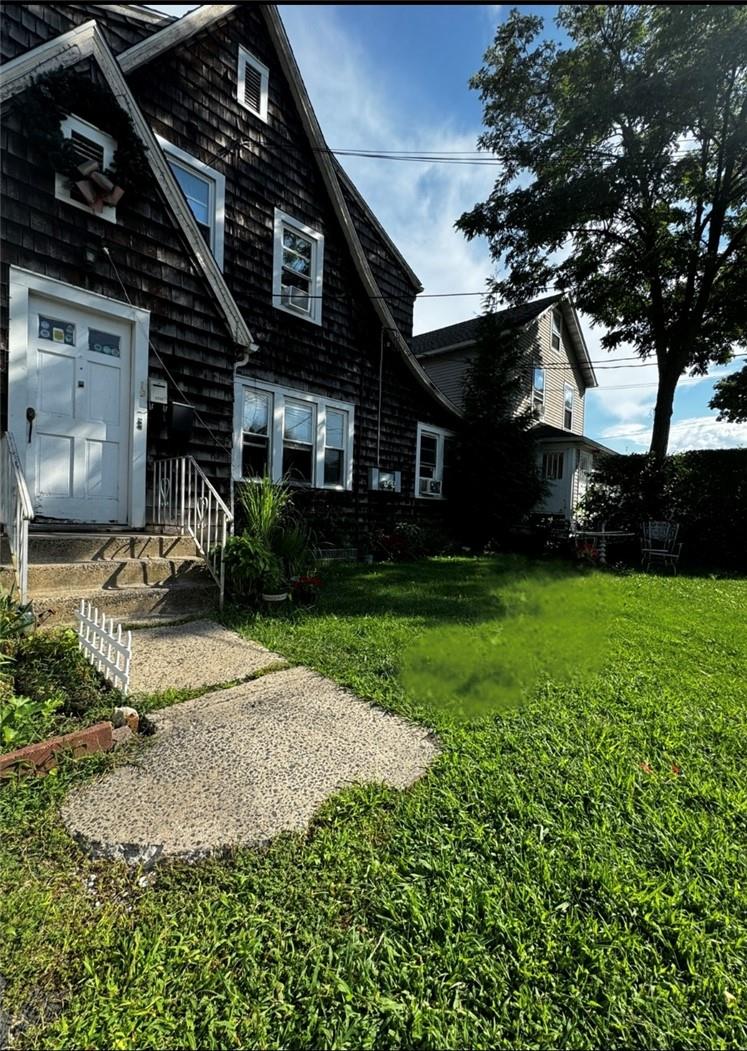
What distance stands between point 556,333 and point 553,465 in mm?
6091

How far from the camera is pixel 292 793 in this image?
2.15 metres

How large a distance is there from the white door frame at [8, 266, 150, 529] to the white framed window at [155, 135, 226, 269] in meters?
2.23

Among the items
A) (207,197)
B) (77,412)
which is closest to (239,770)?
(77,412)

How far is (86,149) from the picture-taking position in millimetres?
5098

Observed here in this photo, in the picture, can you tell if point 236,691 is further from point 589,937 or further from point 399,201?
point 399,201

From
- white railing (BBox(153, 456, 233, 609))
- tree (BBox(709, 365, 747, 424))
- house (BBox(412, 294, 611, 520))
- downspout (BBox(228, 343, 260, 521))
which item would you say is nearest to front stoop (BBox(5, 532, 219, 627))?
white railing (BBox(153, 456, 233, 609))

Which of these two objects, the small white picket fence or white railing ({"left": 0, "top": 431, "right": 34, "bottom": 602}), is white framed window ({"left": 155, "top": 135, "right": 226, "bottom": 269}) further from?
the small white picket fence

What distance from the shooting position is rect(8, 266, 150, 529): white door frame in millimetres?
4723

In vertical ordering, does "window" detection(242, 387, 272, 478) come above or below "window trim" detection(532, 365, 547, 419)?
below

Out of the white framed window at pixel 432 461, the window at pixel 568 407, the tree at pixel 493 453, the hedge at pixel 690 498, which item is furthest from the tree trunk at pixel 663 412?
the window at pixel 568 407

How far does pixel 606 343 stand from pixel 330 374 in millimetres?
11935

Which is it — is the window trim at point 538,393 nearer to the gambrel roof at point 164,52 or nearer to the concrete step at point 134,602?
the gambrel roof at point 164,52

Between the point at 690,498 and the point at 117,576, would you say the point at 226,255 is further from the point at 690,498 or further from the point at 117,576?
the point at 690,498

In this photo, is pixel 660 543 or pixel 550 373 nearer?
pixel 660 543
